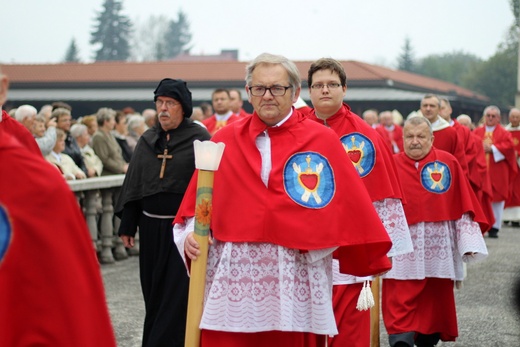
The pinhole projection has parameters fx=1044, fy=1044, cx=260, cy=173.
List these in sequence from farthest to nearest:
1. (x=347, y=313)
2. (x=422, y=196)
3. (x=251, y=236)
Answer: (x=422, y=196), (x=347, y=313), (x=251, y=236)

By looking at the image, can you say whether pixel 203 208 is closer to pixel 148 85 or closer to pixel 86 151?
pixel 86 151

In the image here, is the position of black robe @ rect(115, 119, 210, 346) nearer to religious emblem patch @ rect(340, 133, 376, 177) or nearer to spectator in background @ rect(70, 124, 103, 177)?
religious emblem patch @ rect(340, 133, 376, 177)

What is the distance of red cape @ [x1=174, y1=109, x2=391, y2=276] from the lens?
5234 millimetres

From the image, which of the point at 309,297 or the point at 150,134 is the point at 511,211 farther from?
the point at 309,297

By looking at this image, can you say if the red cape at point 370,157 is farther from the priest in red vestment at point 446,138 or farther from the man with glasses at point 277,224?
the priest in red vestment at point 446,138

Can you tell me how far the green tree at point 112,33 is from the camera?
12212 cm

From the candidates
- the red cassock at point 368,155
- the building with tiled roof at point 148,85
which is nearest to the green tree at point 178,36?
the building with tiled roof at point 148,85

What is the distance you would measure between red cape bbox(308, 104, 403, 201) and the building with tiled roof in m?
34.7

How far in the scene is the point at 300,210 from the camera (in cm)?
530

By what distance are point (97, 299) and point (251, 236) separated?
6.96ft

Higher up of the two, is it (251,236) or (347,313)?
(251,236)

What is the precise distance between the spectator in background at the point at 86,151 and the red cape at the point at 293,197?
8.81m

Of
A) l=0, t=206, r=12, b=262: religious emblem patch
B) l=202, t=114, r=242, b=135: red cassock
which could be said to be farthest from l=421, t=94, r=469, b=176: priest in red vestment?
l=0, t=206, r=12, b=262: religious emblem patch

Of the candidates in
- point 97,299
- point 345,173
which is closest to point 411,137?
point 345,173
